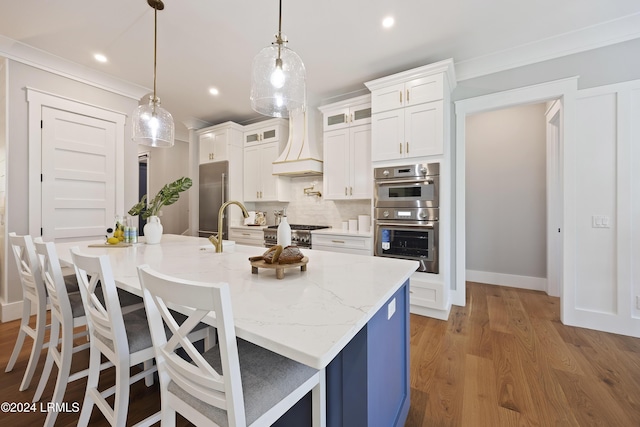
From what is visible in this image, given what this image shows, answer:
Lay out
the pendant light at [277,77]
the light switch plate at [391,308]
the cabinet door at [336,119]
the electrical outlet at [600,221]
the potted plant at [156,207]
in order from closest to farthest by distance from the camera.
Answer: the light switch plate at [391,308], the pendant light at [277,77], the potted plant at [156,207], the electrical outlet at [600,221], the cabinet door at [336,119]

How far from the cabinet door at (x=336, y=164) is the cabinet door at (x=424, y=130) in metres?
0.89

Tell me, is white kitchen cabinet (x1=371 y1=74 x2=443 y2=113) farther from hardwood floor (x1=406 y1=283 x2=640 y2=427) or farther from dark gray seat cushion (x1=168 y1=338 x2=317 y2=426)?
dark gray seat cushion (x1=168 y1=338 x2=317 y2=426)

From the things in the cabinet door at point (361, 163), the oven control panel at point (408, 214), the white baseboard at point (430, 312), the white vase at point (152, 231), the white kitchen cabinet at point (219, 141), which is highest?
the white kitchen cabinet at point (219, 141)

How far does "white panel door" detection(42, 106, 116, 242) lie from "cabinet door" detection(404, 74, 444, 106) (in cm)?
375

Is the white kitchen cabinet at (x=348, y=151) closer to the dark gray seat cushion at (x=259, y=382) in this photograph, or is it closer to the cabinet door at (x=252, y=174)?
the cabinet door at (x=252, y=174)

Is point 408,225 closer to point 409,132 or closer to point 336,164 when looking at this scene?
point 409,132

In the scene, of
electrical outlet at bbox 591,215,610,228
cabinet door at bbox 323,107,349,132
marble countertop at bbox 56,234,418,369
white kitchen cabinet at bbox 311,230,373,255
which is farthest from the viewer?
cabinet door at bbox 323,107,349,132

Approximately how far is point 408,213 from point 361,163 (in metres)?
0.95

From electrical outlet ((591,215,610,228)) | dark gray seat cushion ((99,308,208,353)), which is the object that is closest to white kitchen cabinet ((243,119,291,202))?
dark gray seat cushion ((99,308,208,353))

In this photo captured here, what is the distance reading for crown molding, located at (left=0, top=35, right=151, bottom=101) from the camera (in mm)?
2736

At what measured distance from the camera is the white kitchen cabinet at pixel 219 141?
4.61 meters

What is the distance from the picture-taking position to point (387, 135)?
123 inches

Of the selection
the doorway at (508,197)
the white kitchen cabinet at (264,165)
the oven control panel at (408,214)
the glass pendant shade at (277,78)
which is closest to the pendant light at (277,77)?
the glass pendant shade at (277,78)

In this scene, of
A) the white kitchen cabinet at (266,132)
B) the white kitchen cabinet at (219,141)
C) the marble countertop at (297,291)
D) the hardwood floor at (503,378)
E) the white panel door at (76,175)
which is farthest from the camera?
the white kitchen cabinet at (219,141)
